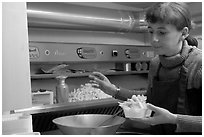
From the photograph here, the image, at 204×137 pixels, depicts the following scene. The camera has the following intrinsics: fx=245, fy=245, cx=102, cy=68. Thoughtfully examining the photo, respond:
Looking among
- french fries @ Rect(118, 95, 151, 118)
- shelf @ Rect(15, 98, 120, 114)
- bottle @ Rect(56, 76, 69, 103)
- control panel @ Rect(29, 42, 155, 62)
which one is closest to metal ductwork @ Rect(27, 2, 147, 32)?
control panel @ Rect(29, 42, 155, 62)

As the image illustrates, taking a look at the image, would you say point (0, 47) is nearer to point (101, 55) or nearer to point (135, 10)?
point (101, 55)

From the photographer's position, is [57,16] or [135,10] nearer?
[57,16]

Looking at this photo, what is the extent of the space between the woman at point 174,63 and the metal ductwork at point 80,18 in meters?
1.20

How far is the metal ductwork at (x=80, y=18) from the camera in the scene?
7.64 ft

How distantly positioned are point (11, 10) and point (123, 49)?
2119mm

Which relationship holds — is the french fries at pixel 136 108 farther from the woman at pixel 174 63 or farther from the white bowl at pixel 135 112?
the woman at pixel 174 63

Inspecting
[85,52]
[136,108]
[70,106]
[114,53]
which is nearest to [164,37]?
[136,108]

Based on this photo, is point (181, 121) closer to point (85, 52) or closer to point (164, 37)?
point (164, 37)

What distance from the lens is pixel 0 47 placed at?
0.97m

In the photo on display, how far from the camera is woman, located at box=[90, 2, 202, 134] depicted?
4.45 ft

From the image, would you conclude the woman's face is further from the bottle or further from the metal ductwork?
the metal ductwork

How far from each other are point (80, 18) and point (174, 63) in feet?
4.31

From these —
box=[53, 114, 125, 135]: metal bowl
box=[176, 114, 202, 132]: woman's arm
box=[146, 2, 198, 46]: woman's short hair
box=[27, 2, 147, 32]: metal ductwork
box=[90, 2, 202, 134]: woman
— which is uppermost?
box=[27, 2, 147, 32]: metal ductwork

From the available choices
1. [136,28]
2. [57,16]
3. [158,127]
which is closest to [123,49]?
[136,28]
